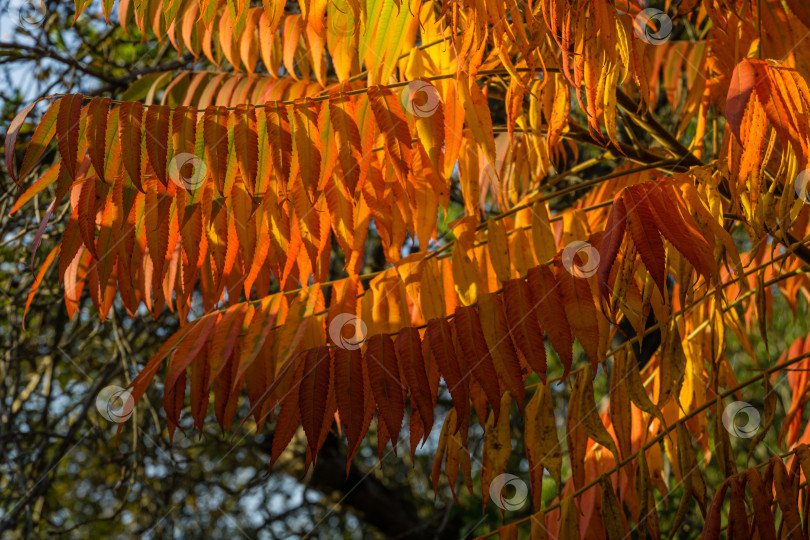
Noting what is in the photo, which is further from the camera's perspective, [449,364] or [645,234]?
[449,364]

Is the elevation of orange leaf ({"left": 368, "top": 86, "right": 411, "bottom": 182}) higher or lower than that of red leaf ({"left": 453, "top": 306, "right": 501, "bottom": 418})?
higher

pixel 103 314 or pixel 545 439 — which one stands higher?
pixel 103 314

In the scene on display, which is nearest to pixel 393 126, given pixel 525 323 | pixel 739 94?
A: pixel 525 323

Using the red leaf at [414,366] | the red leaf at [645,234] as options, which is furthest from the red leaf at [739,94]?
the red leaf at [414,366]

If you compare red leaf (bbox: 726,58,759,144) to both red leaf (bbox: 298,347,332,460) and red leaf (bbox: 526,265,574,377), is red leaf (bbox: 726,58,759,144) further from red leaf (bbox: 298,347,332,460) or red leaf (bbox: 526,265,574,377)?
red leaf (bbox: 298,347,332,460)

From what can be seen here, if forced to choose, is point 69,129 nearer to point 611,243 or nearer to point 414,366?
point 414,366

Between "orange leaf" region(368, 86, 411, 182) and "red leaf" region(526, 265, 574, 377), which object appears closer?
"red leaf" region(526, 265, 574, 377)

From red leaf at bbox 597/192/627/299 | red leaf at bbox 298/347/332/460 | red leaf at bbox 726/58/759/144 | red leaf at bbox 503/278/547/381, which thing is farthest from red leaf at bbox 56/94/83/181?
red leaf at bbox 726/58/759/144

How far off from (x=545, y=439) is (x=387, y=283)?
449 mm

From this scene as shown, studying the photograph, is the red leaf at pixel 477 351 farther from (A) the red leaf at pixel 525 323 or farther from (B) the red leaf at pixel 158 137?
(B) the red leaf at pixel 158 137

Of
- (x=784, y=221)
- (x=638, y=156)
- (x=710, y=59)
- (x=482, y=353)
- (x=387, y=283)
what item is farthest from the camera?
(x=710, y=59)

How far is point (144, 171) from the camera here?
165cm

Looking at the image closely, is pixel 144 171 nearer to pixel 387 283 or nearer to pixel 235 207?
pixel 235 207

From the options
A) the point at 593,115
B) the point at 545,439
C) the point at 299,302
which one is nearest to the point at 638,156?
the point at 593,115
